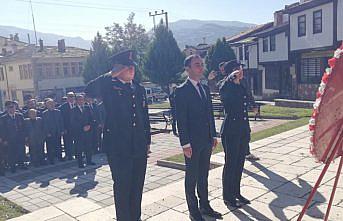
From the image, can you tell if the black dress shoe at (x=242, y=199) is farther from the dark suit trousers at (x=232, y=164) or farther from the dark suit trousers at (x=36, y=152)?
the dark suit trousers at (x=36, y=152)

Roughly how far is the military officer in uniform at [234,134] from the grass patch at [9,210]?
11.2 feet

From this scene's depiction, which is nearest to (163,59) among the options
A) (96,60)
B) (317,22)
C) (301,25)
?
(96,60)

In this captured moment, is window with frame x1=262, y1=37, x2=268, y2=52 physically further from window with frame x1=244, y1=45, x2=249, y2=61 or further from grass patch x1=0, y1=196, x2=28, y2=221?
grass patch x1=0, y1=196, x2=28, y2=221

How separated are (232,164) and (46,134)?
20.9ft

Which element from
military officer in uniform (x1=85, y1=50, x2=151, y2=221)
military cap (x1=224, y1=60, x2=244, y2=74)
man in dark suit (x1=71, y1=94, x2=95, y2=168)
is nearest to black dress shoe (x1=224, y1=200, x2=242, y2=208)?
military officer in uniform (x1=85, y1=50, x2=151, y2=221)

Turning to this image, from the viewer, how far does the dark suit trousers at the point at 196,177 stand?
169 inches

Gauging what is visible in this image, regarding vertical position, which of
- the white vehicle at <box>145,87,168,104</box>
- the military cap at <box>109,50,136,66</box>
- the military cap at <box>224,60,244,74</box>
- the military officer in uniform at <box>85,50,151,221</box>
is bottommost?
the white vehicle at <box>145,87,168,104</box>

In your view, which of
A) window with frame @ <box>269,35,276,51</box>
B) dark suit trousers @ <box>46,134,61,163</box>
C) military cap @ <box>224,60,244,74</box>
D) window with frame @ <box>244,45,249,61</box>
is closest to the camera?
military cap @ <box>224,60,244,74</box>

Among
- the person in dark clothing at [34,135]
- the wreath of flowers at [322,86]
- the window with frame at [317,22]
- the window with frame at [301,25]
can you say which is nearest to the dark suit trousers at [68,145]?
the person in dark clothing at [34,135]

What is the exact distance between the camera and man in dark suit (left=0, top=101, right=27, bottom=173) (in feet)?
28.8

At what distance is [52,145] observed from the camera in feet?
31.9

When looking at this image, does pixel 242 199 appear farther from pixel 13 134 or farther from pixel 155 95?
pixel 155 95

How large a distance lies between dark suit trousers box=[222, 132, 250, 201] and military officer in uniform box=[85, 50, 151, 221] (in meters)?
1.49

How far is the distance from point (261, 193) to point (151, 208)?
1673 mm
